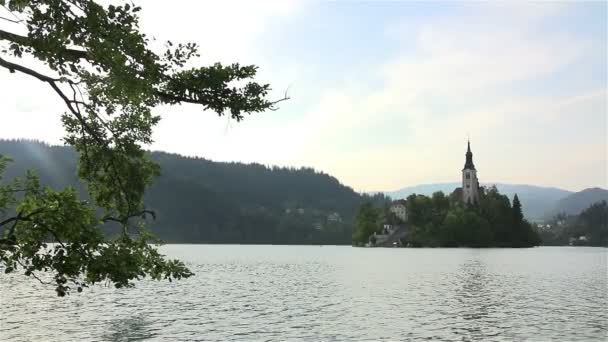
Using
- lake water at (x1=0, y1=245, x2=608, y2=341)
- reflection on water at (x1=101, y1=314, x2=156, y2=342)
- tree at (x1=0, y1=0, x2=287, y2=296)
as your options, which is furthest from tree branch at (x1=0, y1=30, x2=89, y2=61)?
reflection on water at (x1=101, y1=314, x2=156, y2=342)

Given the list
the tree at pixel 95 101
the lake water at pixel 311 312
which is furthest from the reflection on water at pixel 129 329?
the tree at pixel 95 101

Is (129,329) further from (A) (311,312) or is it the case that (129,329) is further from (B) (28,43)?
(B) (28,43)

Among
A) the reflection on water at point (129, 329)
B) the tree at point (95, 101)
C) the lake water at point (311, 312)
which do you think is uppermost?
the tree at point (95, 101)

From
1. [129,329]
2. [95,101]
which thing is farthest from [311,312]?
[95,101]

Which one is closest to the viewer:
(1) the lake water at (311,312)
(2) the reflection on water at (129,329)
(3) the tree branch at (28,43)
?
(3) the tree branch at (28,43)

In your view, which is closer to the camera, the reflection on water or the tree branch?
the tree branch

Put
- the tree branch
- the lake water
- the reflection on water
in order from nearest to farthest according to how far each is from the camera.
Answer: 1. the tree branch
2. the reflection on water
3. the lake water

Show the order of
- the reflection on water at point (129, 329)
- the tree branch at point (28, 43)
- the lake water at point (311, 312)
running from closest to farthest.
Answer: the tree branch at point (28, 43), the reflection on water at point (129, 329), the lake water at point (311, 312)

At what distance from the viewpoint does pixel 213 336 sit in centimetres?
3031

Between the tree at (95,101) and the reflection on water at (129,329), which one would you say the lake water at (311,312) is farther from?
the tree at (95,101)

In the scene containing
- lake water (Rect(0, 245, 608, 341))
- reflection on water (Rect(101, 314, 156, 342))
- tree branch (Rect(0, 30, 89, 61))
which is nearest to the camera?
tree branch (Rect(0, 30, 89, 61))

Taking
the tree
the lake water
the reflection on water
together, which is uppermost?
the tree

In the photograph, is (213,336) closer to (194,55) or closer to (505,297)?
(194,55)

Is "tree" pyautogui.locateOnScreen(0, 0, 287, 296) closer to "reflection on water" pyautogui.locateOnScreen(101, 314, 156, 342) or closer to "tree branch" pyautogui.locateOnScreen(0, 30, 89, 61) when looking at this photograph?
"tree branch" pyautogui.locateOnScreen(0, 30, 89, 61)
